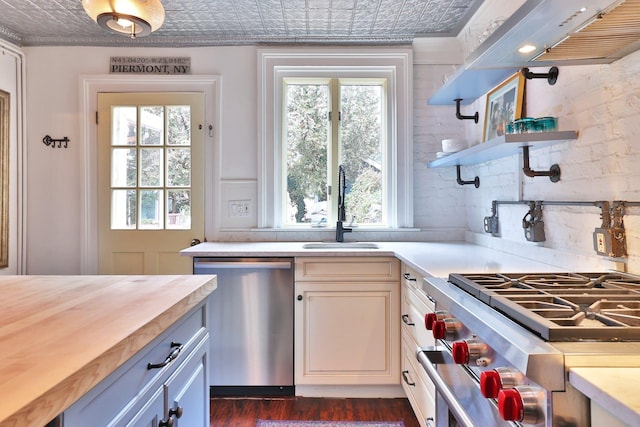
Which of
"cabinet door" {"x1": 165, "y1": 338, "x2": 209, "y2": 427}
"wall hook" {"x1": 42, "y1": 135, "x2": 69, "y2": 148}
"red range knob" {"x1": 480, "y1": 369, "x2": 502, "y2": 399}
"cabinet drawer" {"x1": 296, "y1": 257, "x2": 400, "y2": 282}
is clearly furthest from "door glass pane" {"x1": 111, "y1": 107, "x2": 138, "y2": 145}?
"red range knob" {"x1": 480, "y1": 369, "x2": 502, "y2": 399}

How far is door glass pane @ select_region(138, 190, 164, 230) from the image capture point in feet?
9.52

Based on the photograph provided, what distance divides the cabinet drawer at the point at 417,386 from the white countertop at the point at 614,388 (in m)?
1.07

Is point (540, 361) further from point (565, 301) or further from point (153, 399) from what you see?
point (153, 399)

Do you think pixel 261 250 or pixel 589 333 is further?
pixel 261 250

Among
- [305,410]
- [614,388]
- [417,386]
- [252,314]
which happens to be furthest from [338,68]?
[614,388]

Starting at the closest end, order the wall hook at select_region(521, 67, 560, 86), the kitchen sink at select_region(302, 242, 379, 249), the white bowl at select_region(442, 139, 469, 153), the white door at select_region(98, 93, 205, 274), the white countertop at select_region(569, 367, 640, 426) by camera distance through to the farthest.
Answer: the white countertop at select_region(569, 367, 640, 426) → the wall hook at select_region(521, 67, 560, 86) → the white bowl at select_region(442, 139, 469, 153) → the kitchen sink at select_region(302, 242, 379, 249) → the white door at select_region(98, 93, 205, 274)

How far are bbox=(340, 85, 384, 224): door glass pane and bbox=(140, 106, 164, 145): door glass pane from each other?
4.70 feet

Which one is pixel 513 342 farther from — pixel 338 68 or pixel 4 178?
pixel 4 178

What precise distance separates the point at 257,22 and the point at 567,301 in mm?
2606

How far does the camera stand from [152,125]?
291 cm

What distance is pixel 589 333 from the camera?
0.70m

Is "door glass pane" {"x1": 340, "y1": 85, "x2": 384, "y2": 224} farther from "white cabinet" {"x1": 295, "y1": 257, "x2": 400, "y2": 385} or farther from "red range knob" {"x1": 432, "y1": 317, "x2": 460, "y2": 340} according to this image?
"red range knob" {"x1": 432, "y1": 317, "x2": 460, "y2": 340}

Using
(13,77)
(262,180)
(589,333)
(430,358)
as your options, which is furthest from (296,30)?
(589,333)

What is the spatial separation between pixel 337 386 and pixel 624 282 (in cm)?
169
